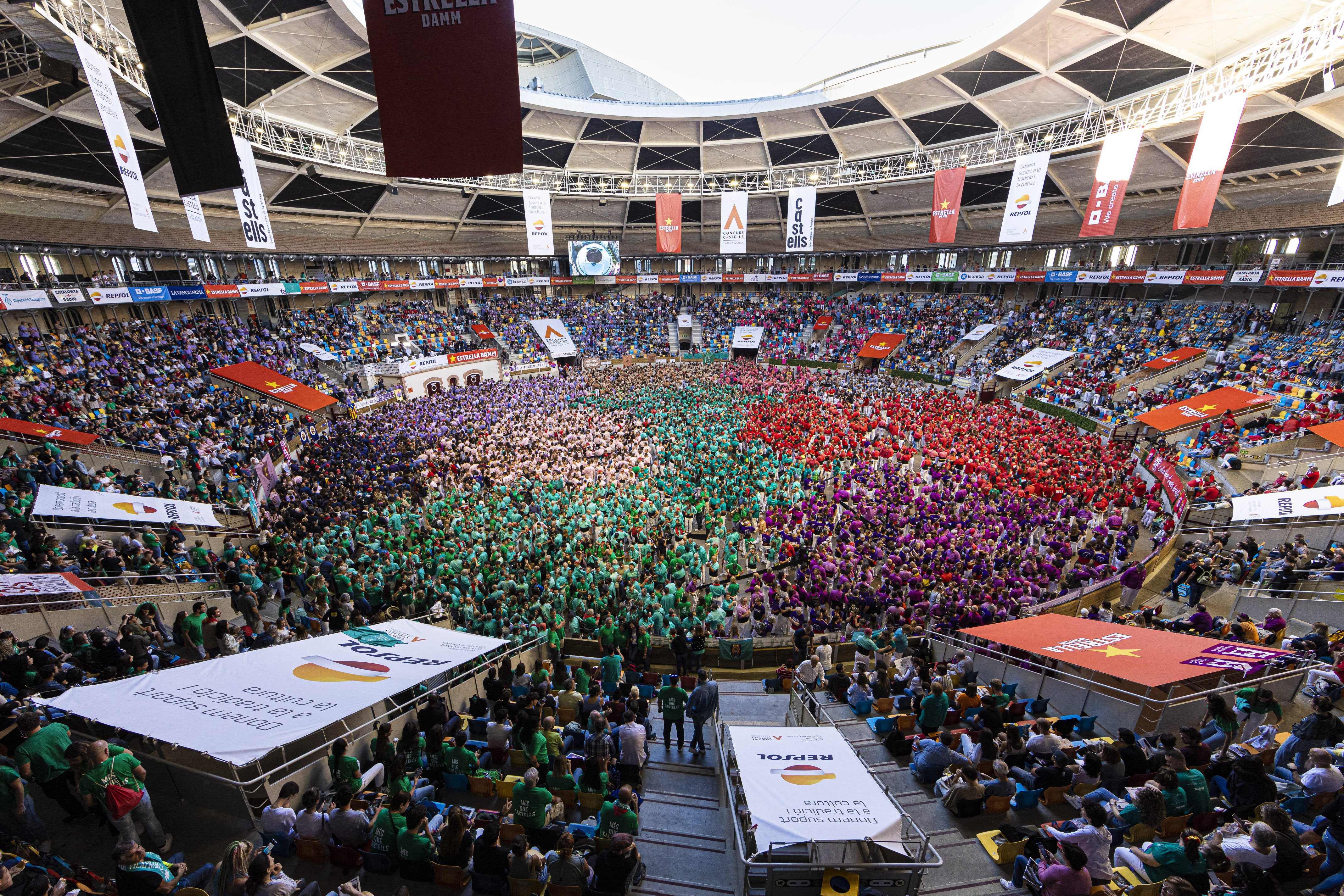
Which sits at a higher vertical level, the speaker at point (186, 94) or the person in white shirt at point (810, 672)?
the speaker at point (186, 94)

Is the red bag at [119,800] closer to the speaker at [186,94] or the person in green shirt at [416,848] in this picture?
the person in green shirt at [416,848]

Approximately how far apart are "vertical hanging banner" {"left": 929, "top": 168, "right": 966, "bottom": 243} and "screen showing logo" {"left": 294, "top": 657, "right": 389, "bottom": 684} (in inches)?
1199

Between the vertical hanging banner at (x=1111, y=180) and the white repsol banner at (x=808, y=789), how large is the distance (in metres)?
26.4

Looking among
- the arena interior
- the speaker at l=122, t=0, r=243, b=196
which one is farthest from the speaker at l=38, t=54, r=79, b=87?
the speaker at l=122, t=0, r=243, b=196

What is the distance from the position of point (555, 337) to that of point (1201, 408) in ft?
132

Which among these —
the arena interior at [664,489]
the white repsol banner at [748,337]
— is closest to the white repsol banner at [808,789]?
the arena interior at [664,489]

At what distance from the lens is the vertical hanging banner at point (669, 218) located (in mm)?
34688

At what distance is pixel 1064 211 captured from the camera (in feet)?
124

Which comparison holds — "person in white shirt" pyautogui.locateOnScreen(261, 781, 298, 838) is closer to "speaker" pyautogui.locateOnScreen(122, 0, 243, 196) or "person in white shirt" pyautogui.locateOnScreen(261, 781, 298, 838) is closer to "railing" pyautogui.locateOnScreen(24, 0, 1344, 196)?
"speaker" pyautogui.locateOnScreen(122, 0, 243, 196)

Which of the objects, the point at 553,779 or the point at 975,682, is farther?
the point at 975,682

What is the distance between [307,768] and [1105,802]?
772cm

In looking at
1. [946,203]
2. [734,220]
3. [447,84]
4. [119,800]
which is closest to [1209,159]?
[946,203]

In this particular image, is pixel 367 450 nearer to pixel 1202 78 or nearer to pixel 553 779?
pixel 553 779

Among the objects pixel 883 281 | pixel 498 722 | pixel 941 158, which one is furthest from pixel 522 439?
pixel 883 281
